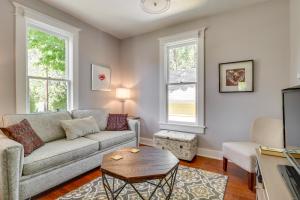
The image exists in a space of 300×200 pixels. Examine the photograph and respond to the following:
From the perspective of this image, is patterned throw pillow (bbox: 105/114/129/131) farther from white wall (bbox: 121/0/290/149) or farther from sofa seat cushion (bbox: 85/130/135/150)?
white wall (bbox: 121/0/290/149)

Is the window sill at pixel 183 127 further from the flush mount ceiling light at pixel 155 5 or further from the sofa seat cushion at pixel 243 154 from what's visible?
the flush mount ceiling light at pixel 155 5

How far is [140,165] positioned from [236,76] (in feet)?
7.20

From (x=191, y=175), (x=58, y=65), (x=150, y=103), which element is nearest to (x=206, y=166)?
(x=191, y=175)

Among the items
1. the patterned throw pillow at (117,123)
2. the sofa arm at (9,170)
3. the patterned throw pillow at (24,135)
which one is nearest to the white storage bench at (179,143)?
the patterned throw pillow at (117,123)

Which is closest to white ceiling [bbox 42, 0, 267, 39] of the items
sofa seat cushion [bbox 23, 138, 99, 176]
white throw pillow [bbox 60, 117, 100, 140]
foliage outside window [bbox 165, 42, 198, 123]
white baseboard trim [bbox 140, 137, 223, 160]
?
foliage outside window [bbox 165, 42, 198, 123]

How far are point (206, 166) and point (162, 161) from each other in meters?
1.32

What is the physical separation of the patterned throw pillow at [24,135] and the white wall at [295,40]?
3.26 metres

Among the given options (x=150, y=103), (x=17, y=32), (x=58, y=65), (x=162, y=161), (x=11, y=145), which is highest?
(x=17, y=32)

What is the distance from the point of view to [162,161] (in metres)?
1.60

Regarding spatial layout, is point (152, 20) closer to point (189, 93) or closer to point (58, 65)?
point (189, 93)

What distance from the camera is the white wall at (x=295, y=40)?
1.95 meters

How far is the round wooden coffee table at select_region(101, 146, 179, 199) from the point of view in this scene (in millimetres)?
1309

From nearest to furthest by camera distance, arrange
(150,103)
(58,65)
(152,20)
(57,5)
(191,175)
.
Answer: (191,175) → (57,5) → (58,65) → (152,20) → (150,103)

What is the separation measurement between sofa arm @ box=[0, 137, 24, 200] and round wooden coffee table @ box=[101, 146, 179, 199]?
777mm
